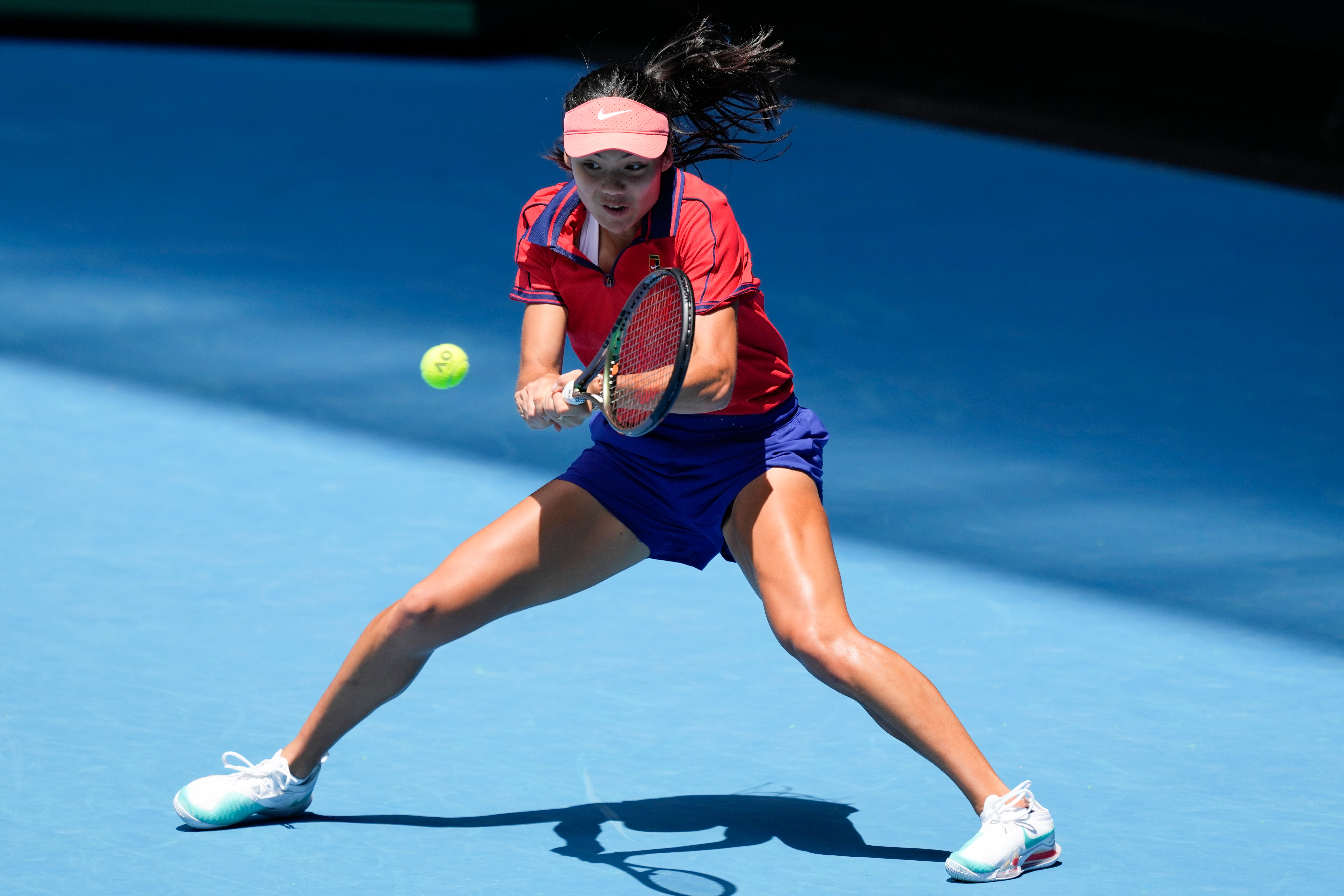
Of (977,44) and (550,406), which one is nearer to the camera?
(550,406)

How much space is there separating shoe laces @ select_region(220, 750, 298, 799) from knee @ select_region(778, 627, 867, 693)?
102 cm

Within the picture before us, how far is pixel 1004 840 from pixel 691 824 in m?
0.65

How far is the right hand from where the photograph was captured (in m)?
3.04

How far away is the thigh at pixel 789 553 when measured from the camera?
10.3 feet

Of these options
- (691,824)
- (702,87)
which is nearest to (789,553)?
(691,824)

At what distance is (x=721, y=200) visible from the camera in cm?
328

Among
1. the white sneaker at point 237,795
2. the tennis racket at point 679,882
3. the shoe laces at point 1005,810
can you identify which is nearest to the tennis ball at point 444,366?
the white sneaker at point 237,795

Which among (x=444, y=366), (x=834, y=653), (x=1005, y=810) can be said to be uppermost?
(x=444, y=366)

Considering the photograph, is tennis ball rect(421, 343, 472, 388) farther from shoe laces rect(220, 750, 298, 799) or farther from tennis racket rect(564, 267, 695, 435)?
shoe laces rect(220, 750, 298, 799)

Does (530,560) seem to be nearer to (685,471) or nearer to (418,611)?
(418,611)

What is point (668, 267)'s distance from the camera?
10.4ft

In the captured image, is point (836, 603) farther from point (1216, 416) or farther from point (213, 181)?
point (213, 181)

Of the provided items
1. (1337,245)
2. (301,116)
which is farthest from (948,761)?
(301,116)

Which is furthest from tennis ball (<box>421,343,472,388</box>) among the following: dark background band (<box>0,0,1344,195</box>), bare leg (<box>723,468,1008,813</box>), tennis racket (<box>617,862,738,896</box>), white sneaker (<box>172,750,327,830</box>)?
dark background band (<box>0,0,1344,195</box>)
